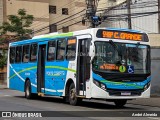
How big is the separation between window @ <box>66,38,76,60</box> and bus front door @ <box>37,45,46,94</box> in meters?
2.85

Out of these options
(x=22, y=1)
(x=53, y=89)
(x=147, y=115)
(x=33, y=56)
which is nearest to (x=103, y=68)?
(x=147, y=115)

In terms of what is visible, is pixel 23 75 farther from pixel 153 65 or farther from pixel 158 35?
pixel 158 35

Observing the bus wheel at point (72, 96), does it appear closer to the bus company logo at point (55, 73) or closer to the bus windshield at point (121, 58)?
the bus company logo at point (55, 73)

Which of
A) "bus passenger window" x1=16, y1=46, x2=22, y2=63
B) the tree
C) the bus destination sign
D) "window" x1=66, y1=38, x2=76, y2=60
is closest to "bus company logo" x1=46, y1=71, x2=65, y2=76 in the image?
"window" x1=66, y1=38, x2=76, y2=60

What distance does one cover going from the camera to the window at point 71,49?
1788cm

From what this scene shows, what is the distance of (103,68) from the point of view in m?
16.4

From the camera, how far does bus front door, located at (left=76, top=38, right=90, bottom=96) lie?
1671cm

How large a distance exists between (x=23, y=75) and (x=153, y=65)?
7.85m

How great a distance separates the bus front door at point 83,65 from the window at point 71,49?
478 millimetres

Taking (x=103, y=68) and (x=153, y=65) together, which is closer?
(x=103, y=68)

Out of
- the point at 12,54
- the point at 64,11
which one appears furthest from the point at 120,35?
the point at 64,11

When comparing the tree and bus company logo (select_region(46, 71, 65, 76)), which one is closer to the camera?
bus company logo (select_region(46, 71, 65, 76))

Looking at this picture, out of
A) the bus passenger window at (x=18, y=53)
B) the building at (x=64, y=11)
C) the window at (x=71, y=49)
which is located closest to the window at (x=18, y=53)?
the bus passenger window at (x=18, y=53)

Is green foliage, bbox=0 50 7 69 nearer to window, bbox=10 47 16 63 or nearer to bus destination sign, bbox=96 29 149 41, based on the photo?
window, bbox=10 47 16 63
